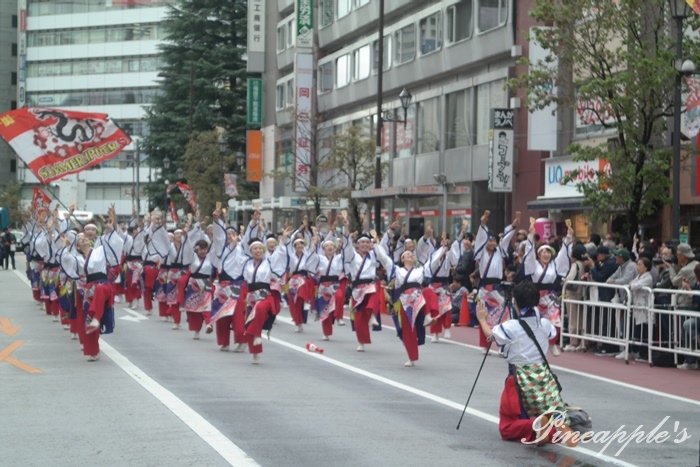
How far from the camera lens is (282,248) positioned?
22.5 m

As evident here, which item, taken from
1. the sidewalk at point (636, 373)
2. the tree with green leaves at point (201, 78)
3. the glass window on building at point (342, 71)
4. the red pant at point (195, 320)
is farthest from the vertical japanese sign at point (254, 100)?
the sidewalk at point (636, 373)

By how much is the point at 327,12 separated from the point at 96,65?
5839 cm

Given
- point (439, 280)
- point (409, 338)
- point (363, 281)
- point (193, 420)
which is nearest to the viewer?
point (193, 420)

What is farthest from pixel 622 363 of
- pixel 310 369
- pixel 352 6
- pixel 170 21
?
pixel 170 21

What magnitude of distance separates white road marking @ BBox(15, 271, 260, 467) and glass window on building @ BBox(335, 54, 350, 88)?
127 feet

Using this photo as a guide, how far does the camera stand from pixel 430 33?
150ft

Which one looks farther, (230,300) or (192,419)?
(230,300)

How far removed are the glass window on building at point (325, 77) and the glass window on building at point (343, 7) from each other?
2665 millimetres

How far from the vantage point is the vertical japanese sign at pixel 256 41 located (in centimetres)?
6619

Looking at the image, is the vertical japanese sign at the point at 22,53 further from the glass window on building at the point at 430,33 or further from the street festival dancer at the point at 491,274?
the street festival dancer at the point at 491,274

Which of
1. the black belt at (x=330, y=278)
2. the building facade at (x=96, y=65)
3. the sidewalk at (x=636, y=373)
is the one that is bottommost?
the sidewalk at (x=636, y=373)

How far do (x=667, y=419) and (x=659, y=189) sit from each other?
11819 millimetres

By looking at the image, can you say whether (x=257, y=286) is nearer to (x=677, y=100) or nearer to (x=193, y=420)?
(x=193, y=420)

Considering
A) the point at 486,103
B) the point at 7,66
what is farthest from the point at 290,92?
the point at 7,66
